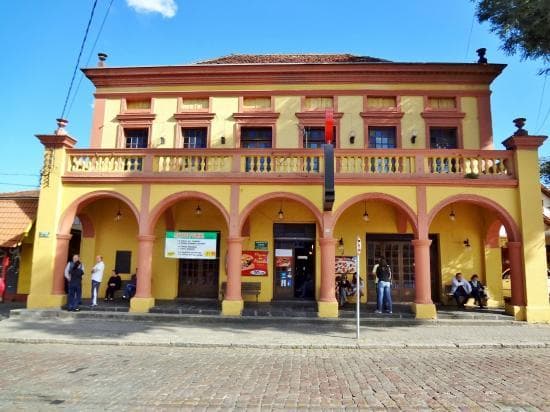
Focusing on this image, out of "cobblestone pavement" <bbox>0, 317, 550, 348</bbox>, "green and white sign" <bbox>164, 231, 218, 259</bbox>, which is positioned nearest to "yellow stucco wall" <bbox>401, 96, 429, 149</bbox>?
"cobblestone pavement" <bbox>0, 317, 550, 348</bbox>

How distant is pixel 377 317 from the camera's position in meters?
12.1

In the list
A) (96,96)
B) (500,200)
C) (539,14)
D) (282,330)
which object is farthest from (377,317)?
(96,96)

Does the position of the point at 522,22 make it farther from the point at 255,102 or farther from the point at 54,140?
the point at 54,140

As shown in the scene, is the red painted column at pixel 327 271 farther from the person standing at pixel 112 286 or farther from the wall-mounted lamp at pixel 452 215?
the person standing at pixel 112 286

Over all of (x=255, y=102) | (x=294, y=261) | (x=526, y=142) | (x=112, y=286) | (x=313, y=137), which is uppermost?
(x=255, y=102)

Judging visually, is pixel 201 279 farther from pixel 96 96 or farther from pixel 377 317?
pixel 96 96

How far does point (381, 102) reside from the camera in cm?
1577

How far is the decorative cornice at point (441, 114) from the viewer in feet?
50.1

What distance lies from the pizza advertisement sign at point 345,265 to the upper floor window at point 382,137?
14.6ft

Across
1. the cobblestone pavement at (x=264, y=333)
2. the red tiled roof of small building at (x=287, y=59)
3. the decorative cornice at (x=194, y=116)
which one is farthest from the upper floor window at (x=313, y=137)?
the cobblestone pavement at (x=264, y=333)

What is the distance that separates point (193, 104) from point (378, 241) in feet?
29.6

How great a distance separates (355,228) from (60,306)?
34.1 ft

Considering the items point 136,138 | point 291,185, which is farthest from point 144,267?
point 136,138

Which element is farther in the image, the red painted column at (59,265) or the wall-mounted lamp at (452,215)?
the wall-mounted lamp at (452,215)
